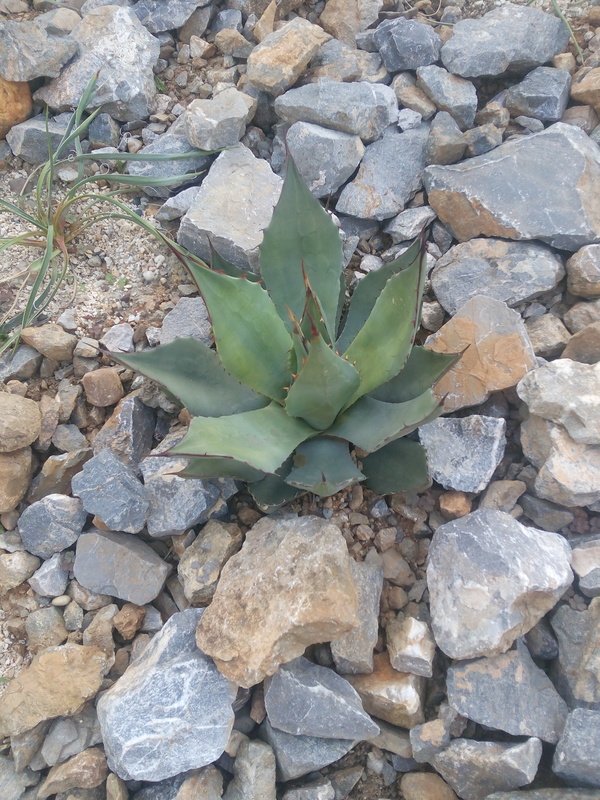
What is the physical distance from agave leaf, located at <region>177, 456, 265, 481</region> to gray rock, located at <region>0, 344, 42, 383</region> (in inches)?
37.6

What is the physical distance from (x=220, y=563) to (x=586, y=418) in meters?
1.12

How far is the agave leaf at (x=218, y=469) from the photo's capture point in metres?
→ 1.47

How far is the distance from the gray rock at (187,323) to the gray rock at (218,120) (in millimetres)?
709

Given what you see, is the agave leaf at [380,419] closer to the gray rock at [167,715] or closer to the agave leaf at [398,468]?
the agave leaf at [398,468]

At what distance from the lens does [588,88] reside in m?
2.31

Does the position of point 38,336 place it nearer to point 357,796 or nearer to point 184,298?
point 184,298

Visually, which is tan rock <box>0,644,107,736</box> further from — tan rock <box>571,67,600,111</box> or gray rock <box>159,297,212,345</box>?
tan rock <box>571,67,600,111</box>

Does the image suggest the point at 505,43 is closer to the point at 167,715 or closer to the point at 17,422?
the point at 17,422

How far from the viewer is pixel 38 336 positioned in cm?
212

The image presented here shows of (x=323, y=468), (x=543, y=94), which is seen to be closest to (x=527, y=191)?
(x=543, y=94)

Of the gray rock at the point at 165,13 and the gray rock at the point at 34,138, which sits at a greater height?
the gray rock at the point at 165,13

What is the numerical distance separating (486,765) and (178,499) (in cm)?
106

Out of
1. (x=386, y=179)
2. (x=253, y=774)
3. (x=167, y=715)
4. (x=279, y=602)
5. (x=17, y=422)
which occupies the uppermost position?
(x=386, y=179)

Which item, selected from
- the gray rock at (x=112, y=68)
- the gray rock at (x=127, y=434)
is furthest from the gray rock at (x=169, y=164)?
the gray rock at (x=127, y=434)
